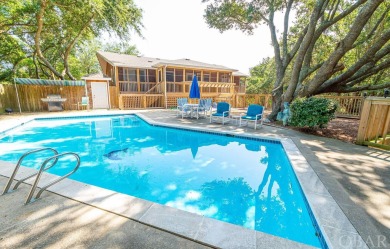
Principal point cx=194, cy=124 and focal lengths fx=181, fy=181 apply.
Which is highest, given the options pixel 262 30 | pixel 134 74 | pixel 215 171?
pixel 262 30

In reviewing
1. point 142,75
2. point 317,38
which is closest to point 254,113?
point 317,38

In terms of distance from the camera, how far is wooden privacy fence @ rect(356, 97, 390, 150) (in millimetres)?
5059

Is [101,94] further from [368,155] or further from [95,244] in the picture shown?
[368,155]

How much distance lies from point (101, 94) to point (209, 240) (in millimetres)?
15458

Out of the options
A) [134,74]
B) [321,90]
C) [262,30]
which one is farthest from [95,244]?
[134,74]

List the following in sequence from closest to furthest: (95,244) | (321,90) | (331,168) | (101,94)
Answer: (95,244) → (331,168) → (321,90) → (101,94)

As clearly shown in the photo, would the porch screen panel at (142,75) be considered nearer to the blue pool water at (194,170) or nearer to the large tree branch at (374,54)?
the blue pool water at (194,170)

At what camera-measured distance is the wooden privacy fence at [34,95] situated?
12.0m

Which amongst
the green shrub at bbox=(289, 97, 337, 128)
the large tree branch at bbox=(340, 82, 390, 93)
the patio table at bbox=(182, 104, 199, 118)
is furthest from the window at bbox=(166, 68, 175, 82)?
the large tree branch at bbox=(340, 82, 390, 93)

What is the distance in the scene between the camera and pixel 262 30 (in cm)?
1216

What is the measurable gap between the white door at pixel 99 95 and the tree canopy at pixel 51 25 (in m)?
4.43

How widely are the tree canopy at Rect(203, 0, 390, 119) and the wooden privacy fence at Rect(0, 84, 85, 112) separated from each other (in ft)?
36.9

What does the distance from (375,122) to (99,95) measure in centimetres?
1618

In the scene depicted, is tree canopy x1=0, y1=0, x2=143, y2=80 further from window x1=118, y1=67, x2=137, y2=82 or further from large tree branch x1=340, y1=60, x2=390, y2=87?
large tree branch x1=340, y1=60, x2=390, y2=87
